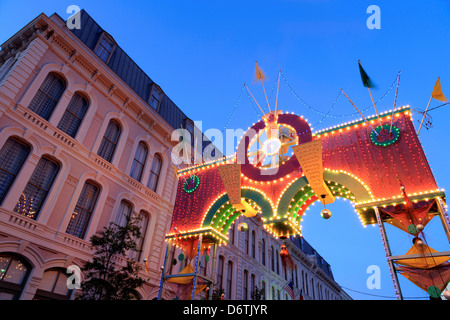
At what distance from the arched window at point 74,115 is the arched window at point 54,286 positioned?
6.65 meters

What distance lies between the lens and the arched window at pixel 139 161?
1787cm

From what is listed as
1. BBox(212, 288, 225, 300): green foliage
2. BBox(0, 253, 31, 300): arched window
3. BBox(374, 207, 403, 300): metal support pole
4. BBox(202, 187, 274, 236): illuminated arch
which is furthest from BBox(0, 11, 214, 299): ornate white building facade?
BBox(374, 207, 403, 300): metal support pole

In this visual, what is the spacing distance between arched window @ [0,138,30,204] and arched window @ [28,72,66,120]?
1920mm

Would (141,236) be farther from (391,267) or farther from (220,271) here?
(391,267)

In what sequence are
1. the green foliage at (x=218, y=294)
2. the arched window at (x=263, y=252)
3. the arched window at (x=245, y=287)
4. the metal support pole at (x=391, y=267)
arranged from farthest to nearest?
1. the arched window at (x=263, y=252)
2. the arched window at (x=245, y=287)
3. the green foliage at (x=218, y=294)
4. the metal support pole at (x=391, y=267)

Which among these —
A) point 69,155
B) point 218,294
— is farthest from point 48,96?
point 218,294

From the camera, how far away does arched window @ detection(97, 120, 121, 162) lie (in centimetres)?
1628

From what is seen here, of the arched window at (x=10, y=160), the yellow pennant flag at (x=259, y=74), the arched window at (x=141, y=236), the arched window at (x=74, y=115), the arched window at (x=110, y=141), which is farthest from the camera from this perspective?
the arched window at (x=110, y=141)

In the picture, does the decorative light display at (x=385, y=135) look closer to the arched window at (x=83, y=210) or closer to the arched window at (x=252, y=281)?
the arched window at (x=83, y=210)

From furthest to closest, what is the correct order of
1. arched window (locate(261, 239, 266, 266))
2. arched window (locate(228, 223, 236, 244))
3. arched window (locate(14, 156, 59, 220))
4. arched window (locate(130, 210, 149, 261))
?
arched window (locate(261, 239, 266, 266))
arched window (locate(228, 223, 236, 244))
arched window (locate(130, 210, 149, 261))
arched window (locate(14, 156, 59, 220))

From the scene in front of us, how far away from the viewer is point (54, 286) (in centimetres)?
1209

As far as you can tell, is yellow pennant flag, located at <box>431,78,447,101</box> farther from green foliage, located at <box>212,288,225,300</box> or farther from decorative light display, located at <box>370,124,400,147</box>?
green foliage, located at <box>212,288,225,300</box>

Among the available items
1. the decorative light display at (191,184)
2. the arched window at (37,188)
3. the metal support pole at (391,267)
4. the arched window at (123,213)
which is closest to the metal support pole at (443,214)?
the metal support pole at (391,267)

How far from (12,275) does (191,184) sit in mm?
7814
